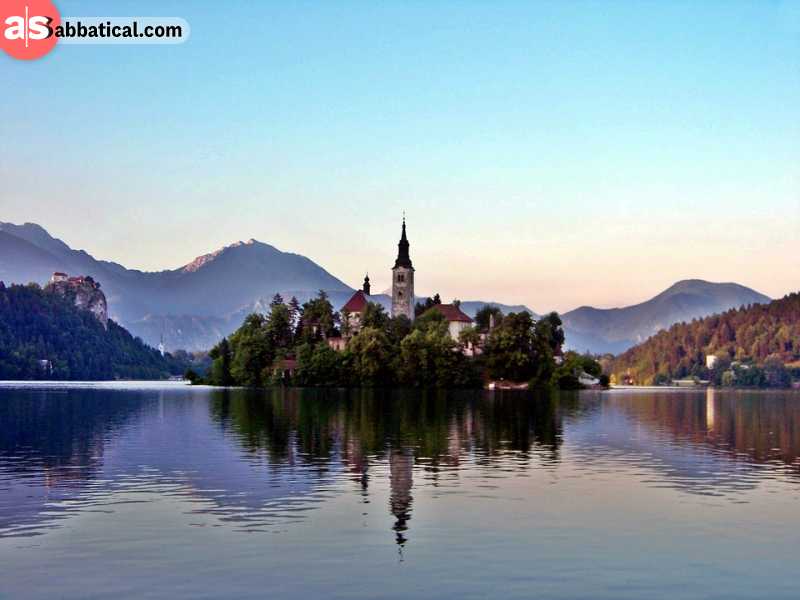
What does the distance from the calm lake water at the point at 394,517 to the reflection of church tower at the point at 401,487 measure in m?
0.13

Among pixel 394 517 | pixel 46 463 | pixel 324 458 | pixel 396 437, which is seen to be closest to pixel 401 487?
Result: pixel 394 517

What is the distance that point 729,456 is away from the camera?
53750 mm

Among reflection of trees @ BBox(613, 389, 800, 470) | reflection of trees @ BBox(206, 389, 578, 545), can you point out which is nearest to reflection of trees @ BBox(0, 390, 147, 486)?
reflection of trees @ BBox(206, 389, 578, 545)

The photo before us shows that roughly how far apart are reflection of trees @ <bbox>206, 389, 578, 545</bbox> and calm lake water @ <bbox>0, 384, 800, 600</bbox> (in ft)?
1.04

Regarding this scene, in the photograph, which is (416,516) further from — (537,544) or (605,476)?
(605,476)

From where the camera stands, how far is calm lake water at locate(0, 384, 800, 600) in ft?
76.1

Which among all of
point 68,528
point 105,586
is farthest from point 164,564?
point 68,528

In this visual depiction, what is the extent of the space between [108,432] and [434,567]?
48612 mm

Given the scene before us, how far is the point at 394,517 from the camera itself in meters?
31.8

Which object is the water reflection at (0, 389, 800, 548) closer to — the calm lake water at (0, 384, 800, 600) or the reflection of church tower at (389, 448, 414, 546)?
the reflection of church tower at (389, 448, 414, 546)

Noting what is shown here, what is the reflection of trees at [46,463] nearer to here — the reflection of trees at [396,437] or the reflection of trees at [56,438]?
the reflection of trees at [56,438]

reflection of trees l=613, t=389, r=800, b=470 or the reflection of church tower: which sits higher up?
the reflection of church tower

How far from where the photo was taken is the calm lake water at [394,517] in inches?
913

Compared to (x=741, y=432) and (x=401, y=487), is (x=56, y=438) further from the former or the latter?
(x=741, y=432)
